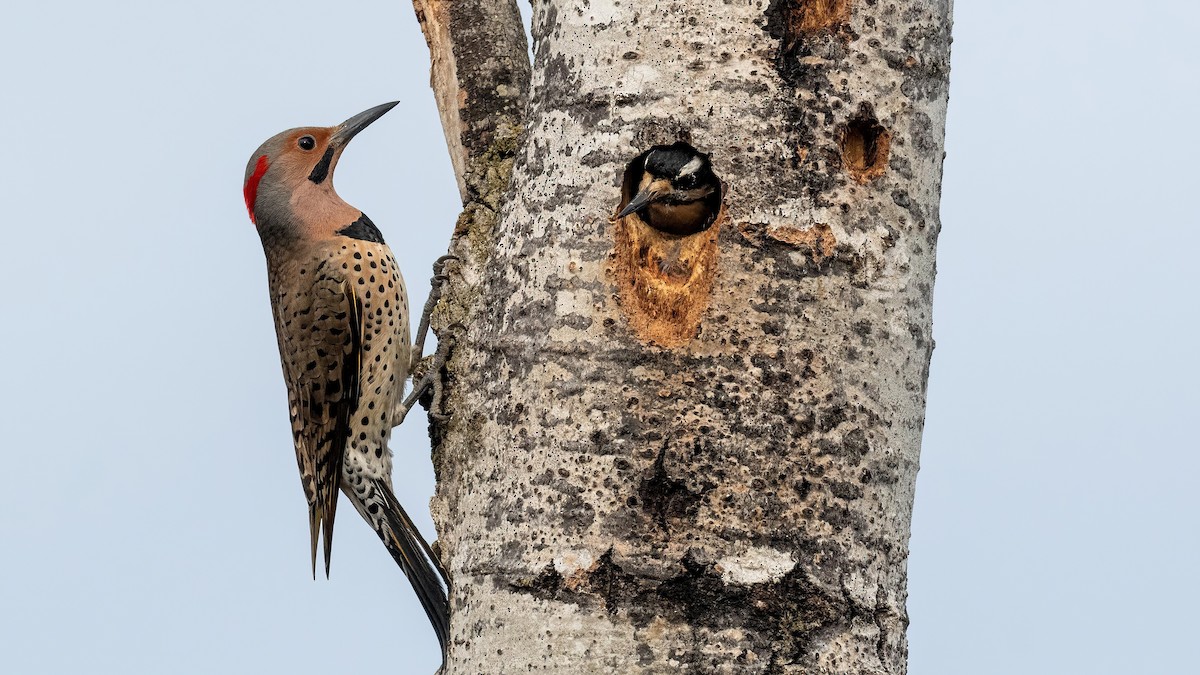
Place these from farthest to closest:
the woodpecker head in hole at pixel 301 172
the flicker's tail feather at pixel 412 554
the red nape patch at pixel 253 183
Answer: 1. the red nape patch at pixel 253 183
2. the woodpecker head in hole at pixel 301 172
3. the flicker's tail feather at pixel 412 554

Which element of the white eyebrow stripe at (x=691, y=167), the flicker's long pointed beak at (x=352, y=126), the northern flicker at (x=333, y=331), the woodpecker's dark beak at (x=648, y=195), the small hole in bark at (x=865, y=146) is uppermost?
the flicker's long pointed beak at (x=352, y=126)

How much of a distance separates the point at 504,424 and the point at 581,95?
63 cm

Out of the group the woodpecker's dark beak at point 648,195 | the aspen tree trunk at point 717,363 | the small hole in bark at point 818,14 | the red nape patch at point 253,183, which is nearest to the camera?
the aspen tree trunk at point 717,363

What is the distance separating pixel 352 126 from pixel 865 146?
286 cm

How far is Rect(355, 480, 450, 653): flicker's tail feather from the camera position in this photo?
400cm

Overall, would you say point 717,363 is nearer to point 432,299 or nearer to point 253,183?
point 432,299

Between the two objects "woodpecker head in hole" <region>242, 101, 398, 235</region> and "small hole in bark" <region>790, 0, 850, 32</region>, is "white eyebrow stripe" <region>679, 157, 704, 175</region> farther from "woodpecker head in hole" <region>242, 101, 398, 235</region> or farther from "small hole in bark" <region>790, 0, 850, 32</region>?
"woodpecker head in hole" <region>242, 101, 398, 235</region>

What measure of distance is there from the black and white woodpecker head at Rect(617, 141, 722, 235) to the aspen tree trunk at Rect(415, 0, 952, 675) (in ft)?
0.09

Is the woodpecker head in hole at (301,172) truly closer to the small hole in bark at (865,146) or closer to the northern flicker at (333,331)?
the northern flicker at (333,331)

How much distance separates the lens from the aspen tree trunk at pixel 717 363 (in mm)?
2309

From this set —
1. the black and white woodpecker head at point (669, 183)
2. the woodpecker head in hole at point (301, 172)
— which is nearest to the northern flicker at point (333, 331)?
the woodpecker head in hole at point (301, 172)

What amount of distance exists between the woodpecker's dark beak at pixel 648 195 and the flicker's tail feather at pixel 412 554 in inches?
66.9

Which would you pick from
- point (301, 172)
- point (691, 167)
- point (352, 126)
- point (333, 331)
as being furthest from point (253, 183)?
point (691, 167)

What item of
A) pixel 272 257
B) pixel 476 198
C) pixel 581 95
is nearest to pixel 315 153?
pixel 272 257
